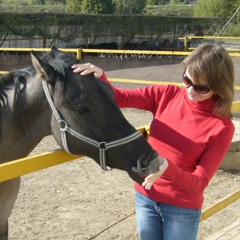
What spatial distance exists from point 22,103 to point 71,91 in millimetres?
439

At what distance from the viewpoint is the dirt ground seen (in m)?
3.90

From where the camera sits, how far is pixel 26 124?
2.27m

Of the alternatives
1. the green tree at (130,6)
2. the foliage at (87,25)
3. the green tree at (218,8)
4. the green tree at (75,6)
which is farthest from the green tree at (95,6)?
the foliage at (87,25)

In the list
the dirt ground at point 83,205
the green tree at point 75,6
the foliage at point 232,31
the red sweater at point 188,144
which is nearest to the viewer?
the red sweater at point 188,144

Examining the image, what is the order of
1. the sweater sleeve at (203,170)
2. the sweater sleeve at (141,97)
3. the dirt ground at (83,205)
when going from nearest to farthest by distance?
1. the sweater sleeve at (203,170)
2. the sweater sleeve at (141,97)
3. the dirt ground at (83,205)

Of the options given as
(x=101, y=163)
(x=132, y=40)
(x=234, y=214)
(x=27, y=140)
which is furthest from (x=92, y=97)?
(x=132, y=40)

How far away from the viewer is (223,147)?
75.8 inches

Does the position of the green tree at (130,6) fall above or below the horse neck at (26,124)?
below

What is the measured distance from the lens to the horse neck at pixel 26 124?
218 centimetres

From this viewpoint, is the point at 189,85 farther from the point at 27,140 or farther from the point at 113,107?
the point at 27,140

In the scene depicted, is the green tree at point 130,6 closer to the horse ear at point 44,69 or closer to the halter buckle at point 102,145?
the horse ear at point 44,69

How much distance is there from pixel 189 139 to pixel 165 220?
15.9 inches

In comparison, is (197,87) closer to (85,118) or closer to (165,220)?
(85,118)

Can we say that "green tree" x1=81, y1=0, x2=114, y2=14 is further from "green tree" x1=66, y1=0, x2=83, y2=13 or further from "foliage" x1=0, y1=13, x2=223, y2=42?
"foliage" x1=0, y1=13, x2=223, y2=42
